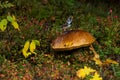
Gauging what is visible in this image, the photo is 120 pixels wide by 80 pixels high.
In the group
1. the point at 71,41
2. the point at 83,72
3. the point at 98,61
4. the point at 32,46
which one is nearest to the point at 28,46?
the point at 32,46

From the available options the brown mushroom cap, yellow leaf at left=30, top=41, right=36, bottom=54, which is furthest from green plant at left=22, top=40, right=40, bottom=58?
the brown mushroom cap

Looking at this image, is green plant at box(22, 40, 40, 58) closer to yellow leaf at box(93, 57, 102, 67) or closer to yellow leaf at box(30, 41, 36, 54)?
yellow leaf at box(30, 41, 36, 54)

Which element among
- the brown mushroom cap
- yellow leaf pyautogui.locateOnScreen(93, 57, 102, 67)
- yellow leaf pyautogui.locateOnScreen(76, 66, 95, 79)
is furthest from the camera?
yellow leaf pyautogui.locateOnScreen(93, 57, 102, 67)

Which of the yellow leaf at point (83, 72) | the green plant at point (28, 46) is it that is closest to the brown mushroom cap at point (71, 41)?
the green plant at point (28, 46)

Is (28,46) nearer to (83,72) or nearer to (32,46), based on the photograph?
(32,46)

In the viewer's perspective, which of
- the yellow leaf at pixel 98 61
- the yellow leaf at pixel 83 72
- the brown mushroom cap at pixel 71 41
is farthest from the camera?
the yellow leaf at pixel 98 61

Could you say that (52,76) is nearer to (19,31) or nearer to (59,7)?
(19,31)

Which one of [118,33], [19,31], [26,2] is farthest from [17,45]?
[118,33]

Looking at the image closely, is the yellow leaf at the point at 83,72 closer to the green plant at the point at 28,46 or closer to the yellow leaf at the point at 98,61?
the yellow leaf at the point at 98,61
